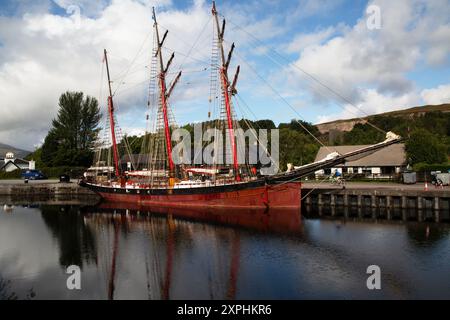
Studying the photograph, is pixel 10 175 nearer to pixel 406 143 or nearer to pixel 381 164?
pixel 381 164

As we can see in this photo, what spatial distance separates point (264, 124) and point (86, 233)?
3012 inches

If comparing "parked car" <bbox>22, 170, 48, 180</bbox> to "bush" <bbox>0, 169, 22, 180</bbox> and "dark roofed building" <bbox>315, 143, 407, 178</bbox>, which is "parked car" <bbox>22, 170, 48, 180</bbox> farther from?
"dark roofed building" <bbox>315, 143, 407, 178</bbox>

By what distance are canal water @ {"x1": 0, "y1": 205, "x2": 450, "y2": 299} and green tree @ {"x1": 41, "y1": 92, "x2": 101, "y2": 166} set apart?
4939 cm

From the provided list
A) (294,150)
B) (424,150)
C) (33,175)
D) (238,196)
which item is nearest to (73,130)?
(33,175)

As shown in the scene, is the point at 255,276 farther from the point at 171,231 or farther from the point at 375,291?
the point at 171,231

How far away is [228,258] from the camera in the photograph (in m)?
20.2

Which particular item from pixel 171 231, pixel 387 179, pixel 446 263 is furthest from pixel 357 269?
pixel 387 179

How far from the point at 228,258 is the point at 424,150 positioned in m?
42.7

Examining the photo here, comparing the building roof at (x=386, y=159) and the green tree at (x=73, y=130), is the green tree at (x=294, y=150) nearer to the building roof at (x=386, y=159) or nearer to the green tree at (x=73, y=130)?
the building roof at (x=386, y=159)

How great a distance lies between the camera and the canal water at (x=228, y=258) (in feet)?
51.1

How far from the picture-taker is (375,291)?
15.2 m

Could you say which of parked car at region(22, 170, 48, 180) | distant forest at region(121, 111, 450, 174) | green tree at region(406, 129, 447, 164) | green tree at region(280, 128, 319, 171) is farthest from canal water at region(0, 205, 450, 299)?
parked car at region(22, 170, 48, 180)

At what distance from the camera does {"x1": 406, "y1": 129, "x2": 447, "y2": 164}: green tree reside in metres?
52.1
